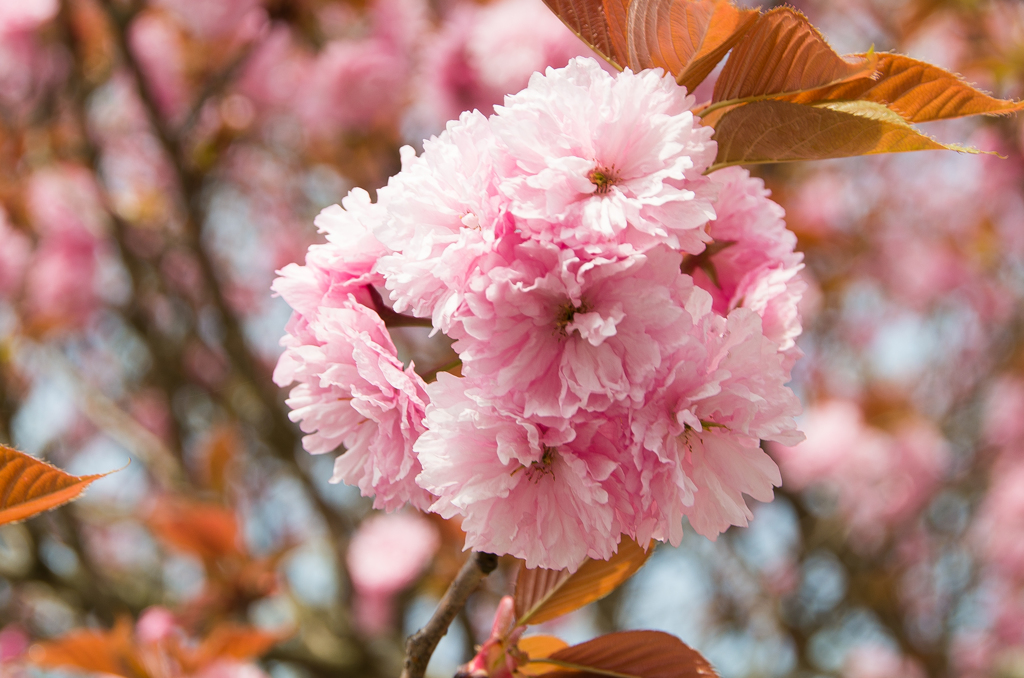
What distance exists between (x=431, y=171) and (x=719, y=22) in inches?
10.4

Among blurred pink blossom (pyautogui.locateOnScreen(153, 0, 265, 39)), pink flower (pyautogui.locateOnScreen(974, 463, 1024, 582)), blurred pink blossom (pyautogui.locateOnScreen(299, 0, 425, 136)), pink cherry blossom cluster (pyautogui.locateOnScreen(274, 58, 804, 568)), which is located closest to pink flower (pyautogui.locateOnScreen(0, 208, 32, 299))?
blurred pink blossom (pyautogui.locateOnScreen(153, 0, 265, 39))

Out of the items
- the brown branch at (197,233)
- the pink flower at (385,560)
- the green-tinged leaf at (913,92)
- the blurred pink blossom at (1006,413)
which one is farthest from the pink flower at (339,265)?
the blurred pink blossom at (1006,413)

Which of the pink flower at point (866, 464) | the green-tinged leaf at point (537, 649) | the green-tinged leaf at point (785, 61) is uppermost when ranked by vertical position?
the green-tinged leaf at point (785, 61)

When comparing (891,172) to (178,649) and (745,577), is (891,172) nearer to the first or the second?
(745,577)

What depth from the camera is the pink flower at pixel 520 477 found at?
573 millimetres

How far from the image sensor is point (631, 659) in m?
0.72

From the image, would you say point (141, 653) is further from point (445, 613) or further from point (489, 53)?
point (489, 53)

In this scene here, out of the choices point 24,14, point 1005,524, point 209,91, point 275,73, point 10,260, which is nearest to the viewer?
point 209,91

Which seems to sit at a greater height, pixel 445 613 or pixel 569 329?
pixel 569 329

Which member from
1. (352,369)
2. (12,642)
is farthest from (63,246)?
(352,369)

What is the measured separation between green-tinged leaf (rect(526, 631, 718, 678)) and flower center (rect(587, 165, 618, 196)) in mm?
424

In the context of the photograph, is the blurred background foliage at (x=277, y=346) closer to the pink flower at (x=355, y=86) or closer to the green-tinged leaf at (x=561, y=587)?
the pink flower at (x=355, y=86)

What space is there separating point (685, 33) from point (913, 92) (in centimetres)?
20

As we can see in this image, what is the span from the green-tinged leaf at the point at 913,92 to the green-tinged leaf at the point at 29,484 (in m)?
0.71
